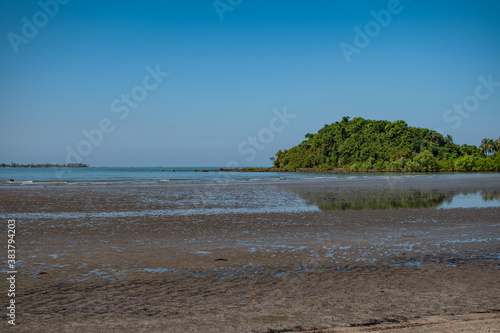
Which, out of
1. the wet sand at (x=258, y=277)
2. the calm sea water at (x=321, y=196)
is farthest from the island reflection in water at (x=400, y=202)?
the wet sand at (x=258, y=277)

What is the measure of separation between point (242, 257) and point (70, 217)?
11000mm

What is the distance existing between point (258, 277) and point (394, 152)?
15884 cm

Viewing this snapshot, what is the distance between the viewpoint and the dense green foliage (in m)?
129

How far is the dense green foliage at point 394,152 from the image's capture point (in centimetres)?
12909

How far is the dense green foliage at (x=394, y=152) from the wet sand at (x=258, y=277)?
124465 millimetres

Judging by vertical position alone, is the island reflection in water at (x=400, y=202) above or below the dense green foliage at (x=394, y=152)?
below

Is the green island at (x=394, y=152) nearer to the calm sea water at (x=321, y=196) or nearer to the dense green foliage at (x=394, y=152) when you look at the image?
the dense green foliage at (x=394, y=152)

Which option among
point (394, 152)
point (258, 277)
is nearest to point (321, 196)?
point (258, 277)

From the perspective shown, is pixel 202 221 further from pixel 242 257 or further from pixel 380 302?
pixel 380 302

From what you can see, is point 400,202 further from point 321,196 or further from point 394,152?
point 394,152

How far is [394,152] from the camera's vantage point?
15612 centimetres

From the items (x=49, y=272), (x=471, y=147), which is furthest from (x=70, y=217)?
(x=471, y=147)

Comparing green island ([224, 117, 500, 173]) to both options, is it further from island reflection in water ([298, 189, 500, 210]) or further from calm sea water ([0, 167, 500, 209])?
island reflection in water ([298, 189, 500, 210])

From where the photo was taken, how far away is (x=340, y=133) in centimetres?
19925
